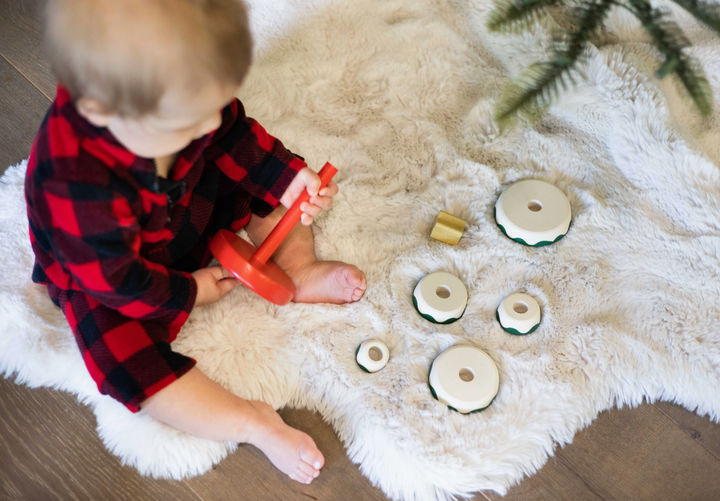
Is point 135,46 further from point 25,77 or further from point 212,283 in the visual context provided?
point 25,77

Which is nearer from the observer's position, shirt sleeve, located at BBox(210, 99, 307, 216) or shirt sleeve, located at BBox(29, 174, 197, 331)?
shirt sleeve, located at BBox(29, 174, 197, 331)

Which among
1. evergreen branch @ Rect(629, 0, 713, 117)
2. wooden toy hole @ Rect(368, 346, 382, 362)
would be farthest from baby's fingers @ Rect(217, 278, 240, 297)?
evergreen branch @ Rect(629, 0, 713, 117)

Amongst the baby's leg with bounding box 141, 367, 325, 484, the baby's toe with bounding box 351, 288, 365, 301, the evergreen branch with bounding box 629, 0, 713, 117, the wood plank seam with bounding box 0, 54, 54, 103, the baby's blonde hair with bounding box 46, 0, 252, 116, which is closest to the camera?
the baby's blonde hair with bounding box 46, 0, 252, 116

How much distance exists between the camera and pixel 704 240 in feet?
2.69

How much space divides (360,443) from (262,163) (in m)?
0.40

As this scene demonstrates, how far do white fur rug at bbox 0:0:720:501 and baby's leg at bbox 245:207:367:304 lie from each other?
0.08 feet

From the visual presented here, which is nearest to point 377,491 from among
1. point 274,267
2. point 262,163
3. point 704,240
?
point 274,267

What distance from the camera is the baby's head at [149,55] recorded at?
0.46 metres

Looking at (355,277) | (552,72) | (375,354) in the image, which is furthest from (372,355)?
(552,72)

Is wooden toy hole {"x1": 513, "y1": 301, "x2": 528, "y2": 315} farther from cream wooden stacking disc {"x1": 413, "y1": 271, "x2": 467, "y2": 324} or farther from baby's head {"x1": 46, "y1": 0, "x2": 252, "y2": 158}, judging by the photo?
baby's head {"x1": 46, "y1": 0, "x2": 252, "y2": 158}

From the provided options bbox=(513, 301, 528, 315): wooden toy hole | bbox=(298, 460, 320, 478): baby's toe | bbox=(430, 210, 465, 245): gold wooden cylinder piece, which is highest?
bbox=(430, 210, 465, 245): gold wooden cylinder piece

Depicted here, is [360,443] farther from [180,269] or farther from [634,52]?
[634,52]

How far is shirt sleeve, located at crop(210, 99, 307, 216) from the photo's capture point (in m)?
0.74

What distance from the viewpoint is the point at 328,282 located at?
2.60ft
